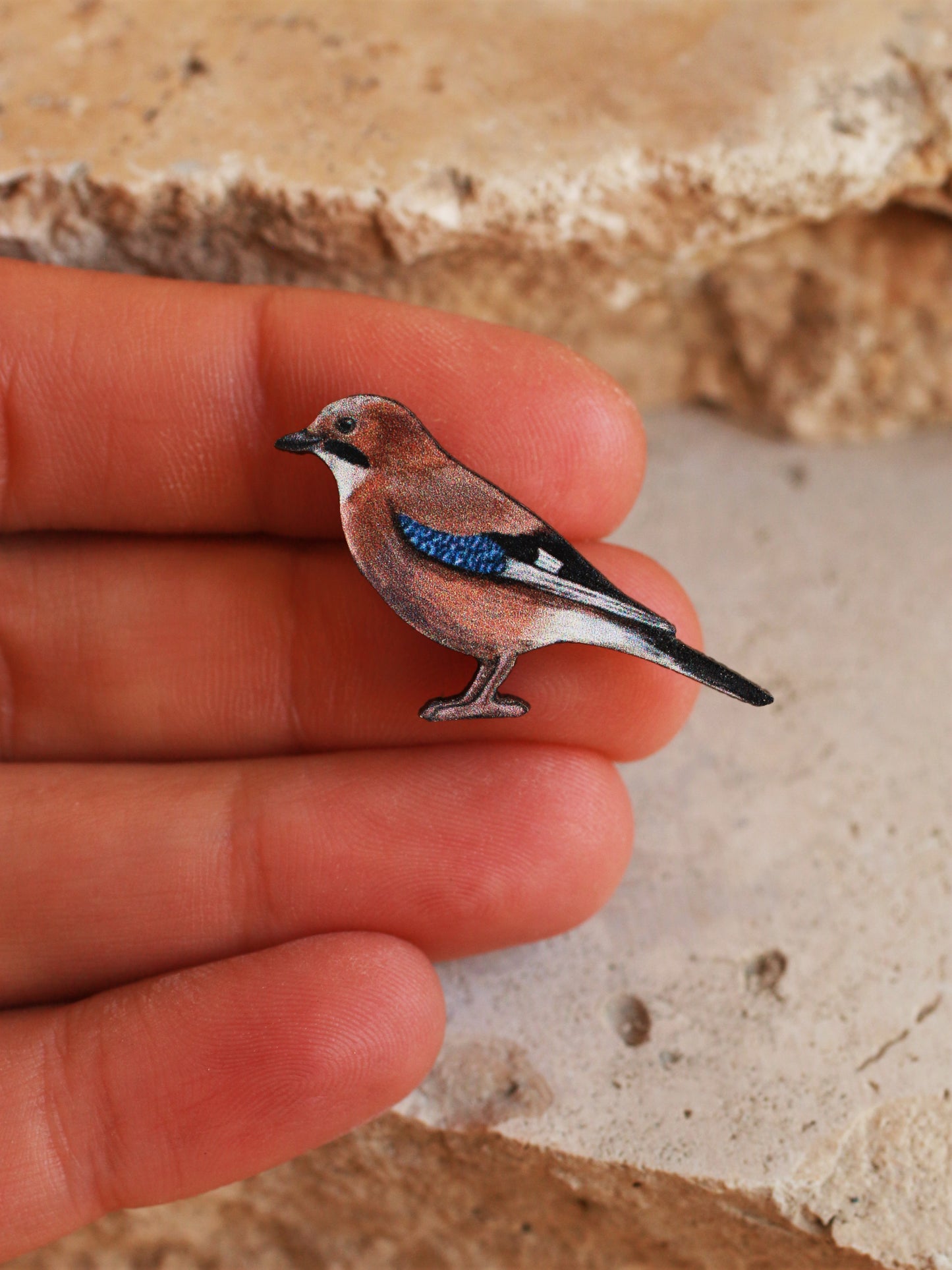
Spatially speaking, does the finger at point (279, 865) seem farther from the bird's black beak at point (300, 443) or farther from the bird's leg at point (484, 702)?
the bird's black beak at point (300, 443)

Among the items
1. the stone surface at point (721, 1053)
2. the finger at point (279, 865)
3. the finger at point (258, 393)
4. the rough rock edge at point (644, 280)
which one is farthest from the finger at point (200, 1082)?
the rough rock edge at point (644, 280)

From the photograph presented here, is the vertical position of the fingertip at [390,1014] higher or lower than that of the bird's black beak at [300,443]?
lower

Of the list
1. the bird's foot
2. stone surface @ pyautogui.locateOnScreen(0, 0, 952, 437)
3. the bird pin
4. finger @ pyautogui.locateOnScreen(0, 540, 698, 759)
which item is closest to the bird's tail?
the bird pin

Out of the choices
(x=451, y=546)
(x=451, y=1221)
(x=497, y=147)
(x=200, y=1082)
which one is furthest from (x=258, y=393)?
(x=451, y=1221)

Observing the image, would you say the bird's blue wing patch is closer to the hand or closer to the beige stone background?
the hand

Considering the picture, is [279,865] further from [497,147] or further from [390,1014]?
[497,147]

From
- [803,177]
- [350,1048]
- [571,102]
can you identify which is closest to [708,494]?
[803,177]
